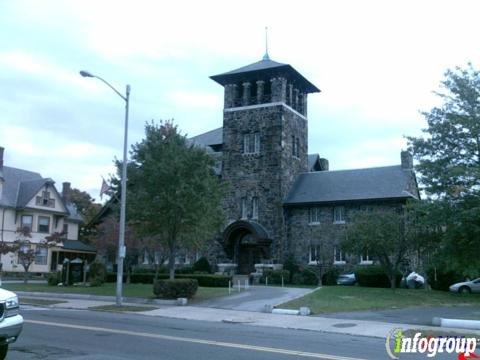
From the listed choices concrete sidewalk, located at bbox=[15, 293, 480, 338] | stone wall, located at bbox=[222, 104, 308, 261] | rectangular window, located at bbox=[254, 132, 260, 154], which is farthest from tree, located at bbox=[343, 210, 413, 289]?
rectangular window, located at bbox=[254, 132, 260, 154]

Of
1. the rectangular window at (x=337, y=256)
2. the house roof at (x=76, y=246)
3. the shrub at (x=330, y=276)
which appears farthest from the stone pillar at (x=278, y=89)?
the house roof at (x=76, y=246)

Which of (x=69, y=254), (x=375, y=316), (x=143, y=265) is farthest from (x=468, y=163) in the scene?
(x=69, y=254)

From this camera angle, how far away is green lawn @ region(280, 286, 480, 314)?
2330cm

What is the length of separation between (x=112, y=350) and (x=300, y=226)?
34.1 metres

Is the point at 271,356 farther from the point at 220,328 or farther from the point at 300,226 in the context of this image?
the point at 300,226

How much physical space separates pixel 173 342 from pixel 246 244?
32.5 metres

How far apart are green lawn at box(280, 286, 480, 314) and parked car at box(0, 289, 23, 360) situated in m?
14.3

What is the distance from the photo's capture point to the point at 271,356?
10.9 metres

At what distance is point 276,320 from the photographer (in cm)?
1986

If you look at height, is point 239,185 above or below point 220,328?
above

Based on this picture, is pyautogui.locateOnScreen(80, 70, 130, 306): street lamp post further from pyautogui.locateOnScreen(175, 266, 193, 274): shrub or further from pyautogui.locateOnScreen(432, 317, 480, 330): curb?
pyautogui.locateOnScreen(175, 266, 193, 274): shrub

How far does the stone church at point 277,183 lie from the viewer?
141ft

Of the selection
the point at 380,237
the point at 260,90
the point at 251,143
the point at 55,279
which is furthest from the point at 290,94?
the point at 55,279

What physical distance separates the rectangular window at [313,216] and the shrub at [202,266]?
8602mm
